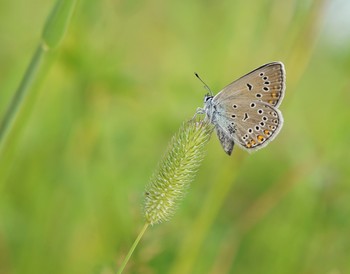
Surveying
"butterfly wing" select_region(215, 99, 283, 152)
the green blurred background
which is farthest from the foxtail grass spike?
the green blurred background

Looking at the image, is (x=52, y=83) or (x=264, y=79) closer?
(x=264, y=79)

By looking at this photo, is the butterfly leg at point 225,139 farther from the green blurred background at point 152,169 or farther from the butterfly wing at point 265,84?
the green blurred background at point 152,169

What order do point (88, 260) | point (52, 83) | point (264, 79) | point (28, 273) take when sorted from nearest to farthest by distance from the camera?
point (264, 79), point (28, 273), point (88, 260), point (52, 83)

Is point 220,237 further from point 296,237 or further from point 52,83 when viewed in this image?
point 52,83

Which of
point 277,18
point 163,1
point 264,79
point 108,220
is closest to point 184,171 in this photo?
point 264,79

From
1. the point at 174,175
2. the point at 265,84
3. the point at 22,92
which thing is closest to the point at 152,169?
the point at 265,84

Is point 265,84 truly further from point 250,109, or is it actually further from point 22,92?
point 22,92

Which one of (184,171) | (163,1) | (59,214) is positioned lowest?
(59,214)

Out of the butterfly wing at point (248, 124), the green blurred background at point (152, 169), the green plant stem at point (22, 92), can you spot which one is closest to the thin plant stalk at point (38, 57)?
the green plant stem at point (22, 92)
